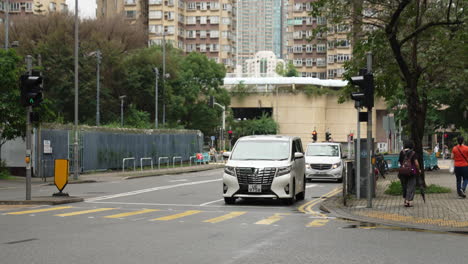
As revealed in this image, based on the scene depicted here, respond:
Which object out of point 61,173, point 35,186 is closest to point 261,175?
point 61,173

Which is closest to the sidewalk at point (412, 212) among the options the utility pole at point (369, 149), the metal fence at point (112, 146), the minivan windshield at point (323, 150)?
the utility pole at point (369, 149)

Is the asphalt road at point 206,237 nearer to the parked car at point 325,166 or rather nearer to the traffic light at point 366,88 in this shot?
the traffic light at point 366,88

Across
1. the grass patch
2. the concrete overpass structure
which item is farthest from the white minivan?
the concrete overpass structure

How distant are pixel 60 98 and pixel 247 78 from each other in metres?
48.2

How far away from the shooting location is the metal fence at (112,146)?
128 ft

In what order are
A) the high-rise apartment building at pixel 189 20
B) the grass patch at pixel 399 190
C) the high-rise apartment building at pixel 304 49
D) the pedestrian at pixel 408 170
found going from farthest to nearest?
1. the high-rise apartment building at pixel 304 49
2. the high-rise apartment building at pixel 189 20
3. the grass patch at pixel 399 190
4. the pedestrian at pixel 408 170

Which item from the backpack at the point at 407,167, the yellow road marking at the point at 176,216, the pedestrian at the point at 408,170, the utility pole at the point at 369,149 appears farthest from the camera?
the backpack at the point at 407,167

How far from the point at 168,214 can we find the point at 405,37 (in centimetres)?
1155

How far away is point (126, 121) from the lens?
249ft

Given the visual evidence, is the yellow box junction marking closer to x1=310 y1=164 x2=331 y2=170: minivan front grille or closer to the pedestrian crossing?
the pedestrian crossing

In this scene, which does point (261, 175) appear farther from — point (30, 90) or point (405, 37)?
point (405, 37)

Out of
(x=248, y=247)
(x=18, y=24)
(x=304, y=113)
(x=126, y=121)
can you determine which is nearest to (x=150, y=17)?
(x=304, y=113)

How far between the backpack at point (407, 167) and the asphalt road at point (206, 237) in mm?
2525

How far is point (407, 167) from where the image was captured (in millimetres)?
19219
